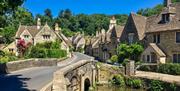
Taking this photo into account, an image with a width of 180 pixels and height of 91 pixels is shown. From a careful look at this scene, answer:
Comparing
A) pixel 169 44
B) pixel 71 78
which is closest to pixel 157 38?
pixel 169 44

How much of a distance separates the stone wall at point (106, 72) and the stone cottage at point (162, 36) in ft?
22.8

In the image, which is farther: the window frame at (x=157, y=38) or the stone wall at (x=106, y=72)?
the window frame at (x=157, y=38)

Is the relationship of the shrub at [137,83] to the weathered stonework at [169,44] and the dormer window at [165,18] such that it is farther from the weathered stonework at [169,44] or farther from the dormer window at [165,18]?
the dormer window at [165,18]

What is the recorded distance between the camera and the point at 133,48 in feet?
167

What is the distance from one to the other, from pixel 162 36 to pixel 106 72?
31.9 feet

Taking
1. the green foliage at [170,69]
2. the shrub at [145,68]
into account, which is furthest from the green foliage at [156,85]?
the shrub at [145,68]

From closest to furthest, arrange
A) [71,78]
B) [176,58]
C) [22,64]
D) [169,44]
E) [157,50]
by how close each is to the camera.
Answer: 1. [71,78]
2. [22,64]
3. [176,58]
4. [169,44]
5. [157,50]

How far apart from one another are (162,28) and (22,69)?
19.9 metres

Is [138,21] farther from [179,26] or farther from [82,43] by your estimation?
[82,43]

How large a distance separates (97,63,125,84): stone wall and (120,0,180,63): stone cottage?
6.95 m

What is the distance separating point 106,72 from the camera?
142 feet

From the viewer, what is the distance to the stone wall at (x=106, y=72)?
140 ft

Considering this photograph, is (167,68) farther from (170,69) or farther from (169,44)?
(169,44)

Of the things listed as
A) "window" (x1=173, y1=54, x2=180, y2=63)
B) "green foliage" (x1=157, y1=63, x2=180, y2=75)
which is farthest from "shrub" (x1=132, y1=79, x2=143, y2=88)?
"window" (x1=173, y1=54, x2=180, y2=63)
